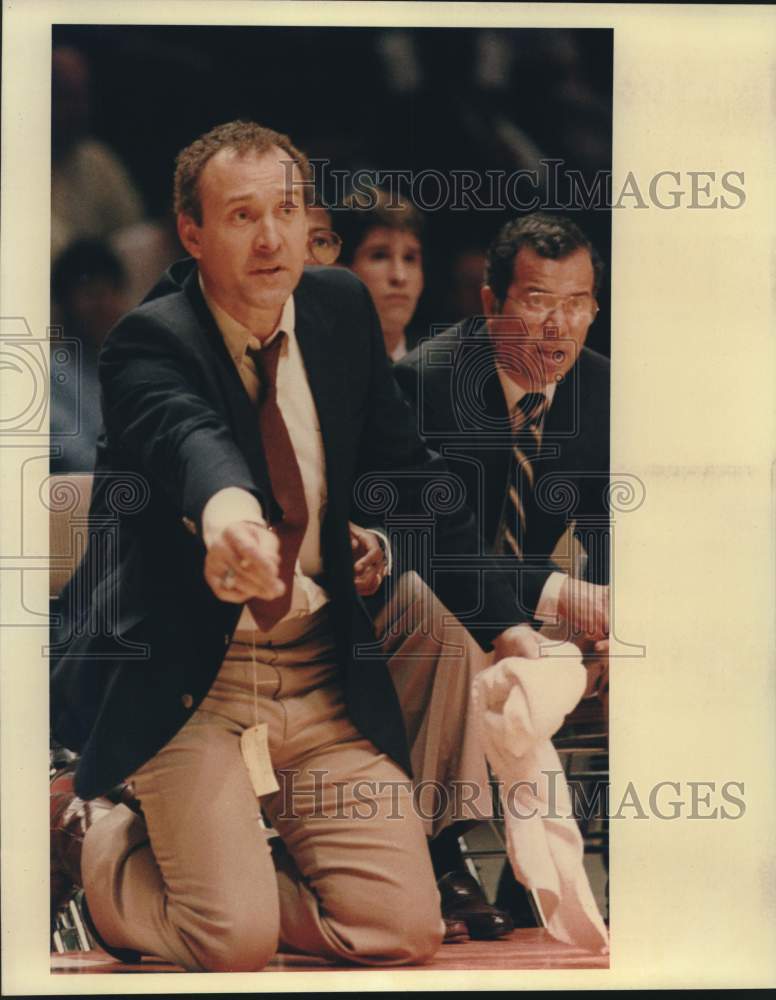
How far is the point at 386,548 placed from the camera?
3244 millimetres

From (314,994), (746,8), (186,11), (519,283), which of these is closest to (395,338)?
(519,283)

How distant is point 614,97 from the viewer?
329 centimetres

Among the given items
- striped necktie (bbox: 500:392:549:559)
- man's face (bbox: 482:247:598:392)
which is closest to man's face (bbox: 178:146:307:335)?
man's face (bbox: 482:247:598:392)

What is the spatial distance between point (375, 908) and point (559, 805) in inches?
19.5

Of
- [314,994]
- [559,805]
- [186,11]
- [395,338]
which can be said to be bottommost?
[314,994]

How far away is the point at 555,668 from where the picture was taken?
328 centimetres

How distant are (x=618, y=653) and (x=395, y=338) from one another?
0.92 metres

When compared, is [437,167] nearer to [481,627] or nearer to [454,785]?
[481,627]

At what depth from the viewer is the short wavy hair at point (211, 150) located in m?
3.19

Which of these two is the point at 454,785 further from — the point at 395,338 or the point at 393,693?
the point at 395,338

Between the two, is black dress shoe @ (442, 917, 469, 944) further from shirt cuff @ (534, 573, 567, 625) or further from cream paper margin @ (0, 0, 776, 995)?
shirt cuff @ (534, 573, 567, 625)

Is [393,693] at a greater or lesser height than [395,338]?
lesser

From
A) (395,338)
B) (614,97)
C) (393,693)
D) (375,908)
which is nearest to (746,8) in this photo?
(614,97)

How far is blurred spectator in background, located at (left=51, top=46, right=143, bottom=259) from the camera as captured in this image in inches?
126
